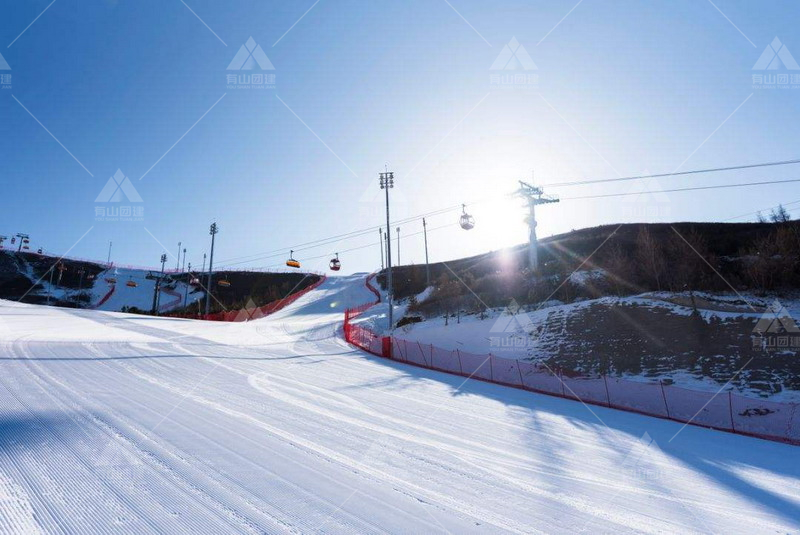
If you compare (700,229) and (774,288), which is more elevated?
(700,229)

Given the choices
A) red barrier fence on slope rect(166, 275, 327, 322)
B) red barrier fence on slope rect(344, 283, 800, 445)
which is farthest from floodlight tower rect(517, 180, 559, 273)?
red barrier fence on slope rect(166, 275, 327, 322)

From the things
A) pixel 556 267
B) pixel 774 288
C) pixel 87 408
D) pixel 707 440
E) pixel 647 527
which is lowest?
pixel 707 440

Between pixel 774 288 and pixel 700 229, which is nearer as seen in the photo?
pixel 774 288

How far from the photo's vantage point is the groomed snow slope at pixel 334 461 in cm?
418

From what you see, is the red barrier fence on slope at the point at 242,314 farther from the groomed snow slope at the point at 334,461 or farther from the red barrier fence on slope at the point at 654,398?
the groomed snow slope at the point at 334,461

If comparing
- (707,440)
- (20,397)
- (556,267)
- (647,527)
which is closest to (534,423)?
(707,440)

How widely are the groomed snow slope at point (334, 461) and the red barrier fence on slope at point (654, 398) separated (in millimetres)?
1689

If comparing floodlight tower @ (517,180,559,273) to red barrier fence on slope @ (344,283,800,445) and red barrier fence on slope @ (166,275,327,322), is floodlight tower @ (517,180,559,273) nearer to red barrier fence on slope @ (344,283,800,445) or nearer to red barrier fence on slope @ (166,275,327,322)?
red barrier fence on slope @ (344,283,800,445)

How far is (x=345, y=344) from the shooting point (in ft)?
81.0

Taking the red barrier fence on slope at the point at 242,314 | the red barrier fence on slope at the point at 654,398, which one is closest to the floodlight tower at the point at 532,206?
the red barrier fence on slope at the point at 654,398

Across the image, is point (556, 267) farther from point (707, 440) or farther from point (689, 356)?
point (707, 440)

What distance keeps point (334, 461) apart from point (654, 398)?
42.7ft

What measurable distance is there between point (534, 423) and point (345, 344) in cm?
1608

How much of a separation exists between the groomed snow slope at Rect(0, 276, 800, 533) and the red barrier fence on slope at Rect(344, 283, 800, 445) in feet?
5.54
